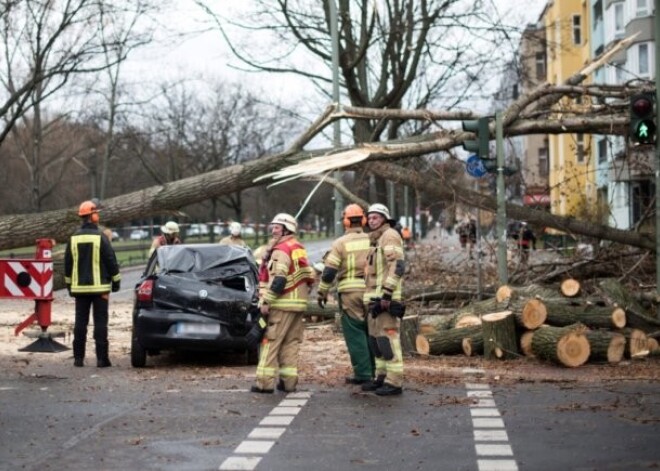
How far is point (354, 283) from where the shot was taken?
35.9ft

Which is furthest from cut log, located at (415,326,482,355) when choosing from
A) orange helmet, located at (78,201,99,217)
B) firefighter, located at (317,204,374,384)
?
orange helmet, located at (78,201,99,217)

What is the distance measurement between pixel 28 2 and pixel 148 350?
38.7 ft

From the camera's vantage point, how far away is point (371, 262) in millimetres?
10852

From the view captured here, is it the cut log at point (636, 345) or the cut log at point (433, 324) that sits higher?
the cut log at point (433, 324)

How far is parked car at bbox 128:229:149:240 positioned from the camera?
44.7 meters

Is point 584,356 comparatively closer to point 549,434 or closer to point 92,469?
point 549,434

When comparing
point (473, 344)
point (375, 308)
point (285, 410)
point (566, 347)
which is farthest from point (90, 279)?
point (566, 347)

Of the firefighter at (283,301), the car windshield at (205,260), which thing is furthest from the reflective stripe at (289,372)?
the car windshield at (205,260)

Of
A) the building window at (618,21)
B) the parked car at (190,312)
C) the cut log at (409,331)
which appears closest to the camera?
the parked car at (190,312)

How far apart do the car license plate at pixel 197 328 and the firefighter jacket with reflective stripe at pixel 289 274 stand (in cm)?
182

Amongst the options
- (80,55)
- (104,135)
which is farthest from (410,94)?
(104,135)

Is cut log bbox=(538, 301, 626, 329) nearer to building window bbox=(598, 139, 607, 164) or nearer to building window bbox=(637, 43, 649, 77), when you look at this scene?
building window bbox=(637, 43, 649, 77)

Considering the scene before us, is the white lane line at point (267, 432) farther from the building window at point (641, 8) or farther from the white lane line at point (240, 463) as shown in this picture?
the building window at point (641, 8)

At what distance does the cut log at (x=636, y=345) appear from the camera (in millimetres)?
12820
